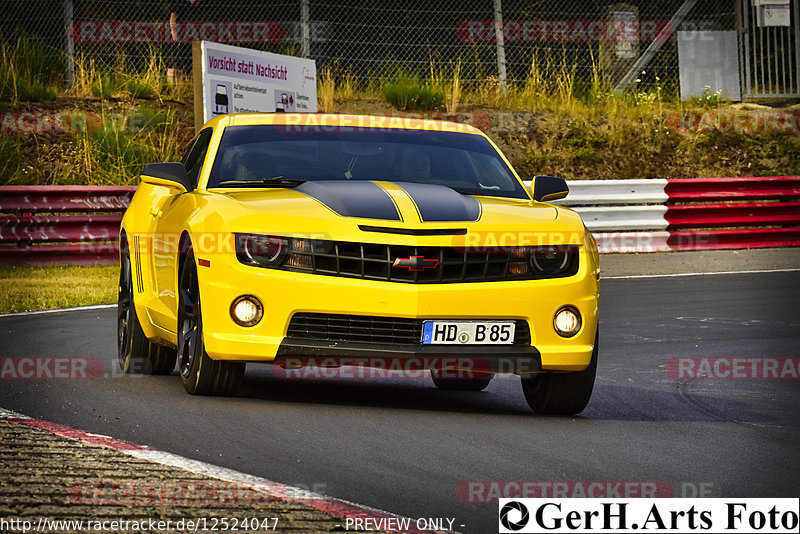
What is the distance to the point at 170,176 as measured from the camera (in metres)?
7.89

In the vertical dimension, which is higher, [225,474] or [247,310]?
[247,310]

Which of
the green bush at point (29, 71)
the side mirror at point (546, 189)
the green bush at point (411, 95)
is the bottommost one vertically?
the side mirror at point (546, 189)

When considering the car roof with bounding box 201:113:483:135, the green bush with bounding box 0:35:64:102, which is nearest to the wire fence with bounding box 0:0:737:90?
the green bush with bounding box 0:35:64:102

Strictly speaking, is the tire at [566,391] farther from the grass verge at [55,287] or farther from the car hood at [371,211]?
the grass verge at [55,287]

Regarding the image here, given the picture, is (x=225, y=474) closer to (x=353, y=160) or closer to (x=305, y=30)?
(x=353, y=160)

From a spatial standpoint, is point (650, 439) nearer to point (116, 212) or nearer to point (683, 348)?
point (683, 348)

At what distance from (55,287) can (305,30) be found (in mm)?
8204

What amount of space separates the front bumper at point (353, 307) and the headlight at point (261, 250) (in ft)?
0.16

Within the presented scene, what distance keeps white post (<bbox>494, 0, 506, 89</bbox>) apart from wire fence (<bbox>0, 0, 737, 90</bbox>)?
0.08 ft

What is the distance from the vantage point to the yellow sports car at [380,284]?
681 centimetres

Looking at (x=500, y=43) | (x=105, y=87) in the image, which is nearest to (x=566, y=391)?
(x=500, y=43)

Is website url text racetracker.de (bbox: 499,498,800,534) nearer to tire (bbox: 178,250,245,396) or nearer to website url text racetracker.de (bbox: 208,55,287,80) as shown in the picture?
tire (bbox: 178,250,245,396)

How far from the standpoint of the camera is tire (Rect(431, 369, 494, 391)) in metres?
8.49

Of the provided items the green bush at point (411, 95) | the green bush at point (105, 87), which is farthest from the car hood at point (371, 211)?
the green bush at point (411, 95)
